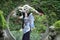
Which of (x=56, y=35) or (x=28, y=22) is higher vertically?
(x=28, y=22)

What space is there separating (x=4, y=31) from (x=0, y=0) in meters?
1.52

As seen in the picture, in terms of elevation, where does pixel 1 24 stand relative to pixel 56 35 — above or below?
above

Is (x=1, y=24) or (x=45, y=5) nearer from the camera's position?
(x=1, y=24)

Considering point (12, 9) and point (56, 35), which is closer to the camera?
point (56, 35)

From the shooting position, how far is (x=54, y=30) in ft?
26.6

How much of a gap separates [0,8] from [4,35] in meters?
1.51

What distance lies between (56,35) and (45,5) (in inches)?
64.2

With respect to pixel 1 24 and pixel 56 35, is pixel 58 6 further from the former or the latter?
pixel 1 24

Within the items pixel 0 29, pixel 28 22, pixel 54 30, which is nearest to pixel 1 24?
pixel 0 29

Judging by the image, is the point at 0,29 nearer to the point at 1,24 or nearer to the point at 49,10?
the point at 1,24

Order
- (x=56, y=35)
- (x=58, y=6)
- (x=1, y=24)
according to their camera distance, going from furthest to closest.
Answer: (x=58, y=6)
(x=56, y=35)
(x=1, y=24)

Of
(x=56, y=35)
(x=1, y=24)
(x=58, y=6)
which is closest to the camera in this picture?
(x=1, y=24)

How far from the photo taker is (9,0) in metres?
9.60

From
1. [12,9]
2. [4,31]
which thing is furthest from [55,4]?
[4,31]
